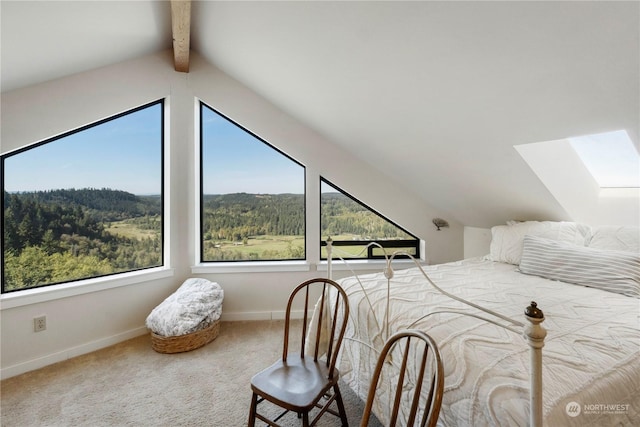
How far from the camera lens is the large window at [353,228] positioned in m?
3.36

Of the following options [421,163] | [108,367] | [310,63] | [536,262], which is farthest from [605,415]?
[108,367]

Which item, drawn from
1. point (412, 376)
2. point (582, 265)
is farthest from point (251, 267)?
point (582, 265)

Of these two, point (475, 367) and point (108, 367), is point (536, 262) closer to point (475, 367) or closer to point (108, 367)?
point (475, 367)

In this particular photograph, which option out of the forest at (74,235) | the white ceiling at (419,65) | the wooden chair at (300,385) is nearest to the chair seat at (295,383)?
the wooden chair at (300,385)

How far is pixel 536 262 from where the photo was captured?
7.19 ft

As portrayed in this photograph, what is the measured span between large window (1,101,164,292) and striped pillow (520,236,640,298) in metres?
3.34

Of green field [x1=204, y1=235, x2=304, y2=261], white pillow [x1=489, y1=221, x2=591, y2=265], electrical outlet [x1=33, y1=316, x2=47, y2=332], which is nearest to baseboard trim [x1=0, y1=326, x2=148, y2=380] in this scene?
electrical outlet [x1=33, y1=316, x2=47, y2=332]

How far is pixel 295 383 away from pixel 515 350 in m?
0.94

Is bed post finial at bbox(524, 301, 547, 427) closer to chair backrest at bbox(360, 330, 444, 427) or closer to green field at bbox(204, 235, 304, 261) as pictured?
chair backrest at bbox(360, 330, 444, 427)

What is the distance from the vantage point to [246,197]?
10.9 feet

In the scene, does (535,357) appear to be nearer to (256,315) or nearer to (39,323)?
(256,315)

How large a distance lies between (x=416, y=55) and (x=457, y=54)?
0.22 m

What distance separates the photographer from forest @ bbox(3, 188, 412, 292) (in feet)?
7.50

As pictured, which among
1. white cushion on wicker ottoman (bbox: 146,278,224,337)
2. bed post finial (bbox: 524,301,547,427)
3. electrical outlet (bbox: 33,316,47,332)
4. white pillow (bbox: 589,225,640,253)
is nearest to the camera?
bed post finial (bbox: 524,301,547,427)
